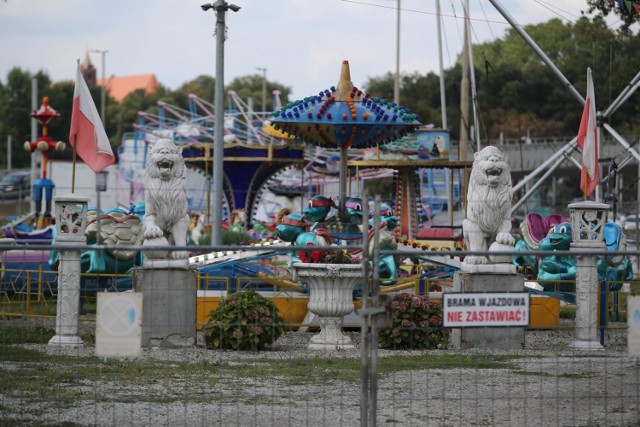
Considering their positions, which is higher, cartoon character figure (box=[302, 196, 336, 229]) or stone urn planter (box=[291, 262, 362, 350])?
cartoon character figure (box=[302, 196, 336, 229])

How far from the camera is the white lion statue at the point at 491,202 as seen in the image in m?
17.4

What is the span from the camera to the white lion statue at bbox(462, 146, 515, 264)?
17.4 metres

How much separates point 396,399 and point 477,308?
281 centimetres

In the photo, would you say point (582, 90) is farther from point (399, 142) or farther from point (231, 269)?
point (231, 269)

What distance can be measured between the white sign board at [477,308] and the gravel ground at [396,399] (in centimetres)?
170

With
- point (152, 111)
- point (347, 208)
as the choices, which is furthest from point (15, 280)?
point (152, 111)

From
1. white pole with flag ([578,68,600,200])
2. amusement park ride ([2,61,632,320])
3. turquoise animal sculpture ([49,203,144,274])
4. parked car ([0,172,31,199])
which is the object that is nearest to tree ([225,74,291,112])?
parked car ([0,172,31,199])

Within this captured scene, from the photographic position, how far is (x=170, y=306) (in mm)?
15578

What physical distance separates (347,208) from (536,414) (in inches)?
382

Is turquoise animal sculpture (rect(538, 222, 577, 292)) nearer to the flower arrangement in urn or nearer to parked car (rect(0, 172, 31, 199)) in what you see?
the flower arrangement in urn

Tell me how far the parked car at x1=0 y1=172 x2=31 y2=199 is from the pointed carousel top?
4310 cm

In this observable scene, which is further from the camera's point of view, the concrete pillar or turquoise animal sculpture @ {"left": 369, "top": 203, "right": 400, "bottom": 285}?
turquoise animal sculpture @ {"left": 369, "top": 203, "right": 400, "bottom": 285}

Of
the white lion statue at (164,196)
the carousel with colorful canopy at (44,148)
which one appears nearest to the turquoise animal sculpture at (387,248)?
the white lion statue at (164,196)

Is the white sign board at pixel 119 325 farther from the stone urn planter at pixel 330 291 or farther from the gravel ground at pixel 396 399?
the stone urn planter at pixel 330 291
